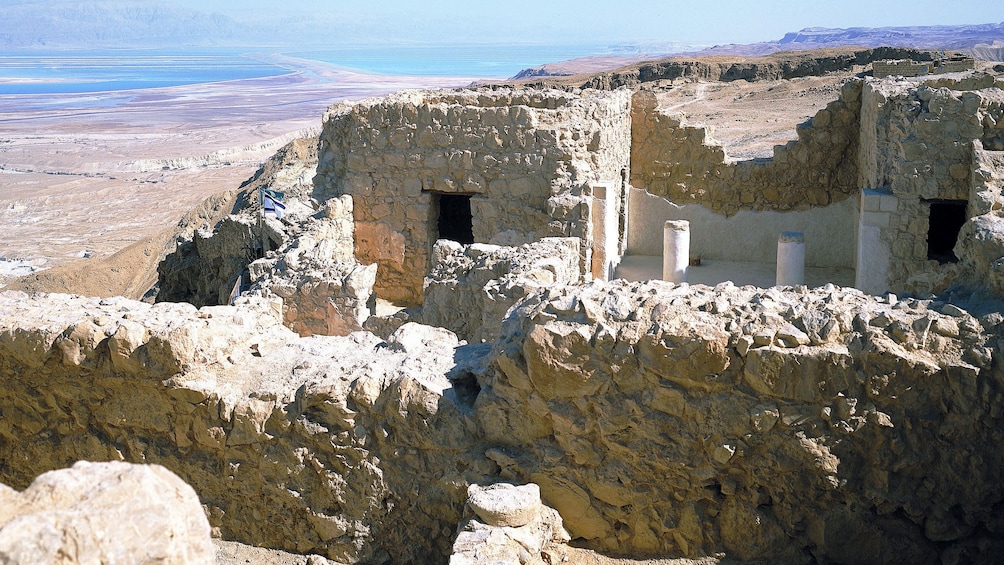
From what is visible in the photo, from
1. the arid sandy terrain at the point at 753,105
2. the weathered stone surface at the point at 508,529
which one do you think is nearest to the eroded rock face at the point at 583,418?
the weathered stone surface at the point at 508,529

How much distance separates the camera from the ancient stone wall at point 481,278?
700cm

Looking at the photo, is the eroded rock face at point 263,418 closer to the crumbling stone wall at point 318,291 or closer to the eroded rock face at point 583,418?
the eroded rock face at point 583,418

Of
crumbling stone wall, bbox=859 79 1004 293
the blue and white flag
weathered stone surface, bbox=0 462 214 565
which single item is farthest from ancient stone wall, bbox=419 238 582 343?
the blue and white flag

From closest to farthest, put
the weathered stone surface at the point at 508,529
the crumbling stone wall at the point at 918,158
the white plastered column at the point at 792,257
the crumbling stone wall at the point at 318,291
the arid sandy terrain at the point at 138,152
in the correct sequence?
the weathered stone surface at the point at 508,529 → the crumbling stone wall at the point at 318,291 → the crumbling stone wall at the point at 918,158 → the white plastered column at the point at 792,257 → the arid sandy terrain at the point at 138,152

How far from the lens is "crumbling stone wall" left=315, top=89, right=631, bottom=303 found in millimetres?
10117

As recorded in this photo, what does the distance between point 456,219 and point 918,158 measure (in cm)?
620

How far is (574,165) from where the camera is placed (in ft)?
33.1

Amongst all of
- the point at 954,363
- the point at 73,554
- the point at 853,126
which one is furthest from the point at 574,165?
the point at 73,554

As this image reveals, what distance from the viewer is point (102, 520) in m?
2.51

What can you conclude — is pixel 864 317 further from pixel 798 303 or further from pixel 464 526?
pixel 464 526

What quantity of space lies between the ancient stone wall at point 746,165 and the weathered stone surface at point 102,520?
10.1m

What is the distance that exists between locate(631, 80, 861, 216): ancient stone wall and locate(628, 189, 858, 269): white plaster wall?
12 cm

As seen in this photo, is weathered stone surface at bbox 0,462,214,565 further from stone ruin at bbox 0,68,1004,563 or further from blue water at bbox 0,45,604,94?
blue water at bbox 0,45,604,94

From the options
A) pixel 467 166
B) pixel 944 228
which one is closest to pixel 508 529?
pixel 467 166
